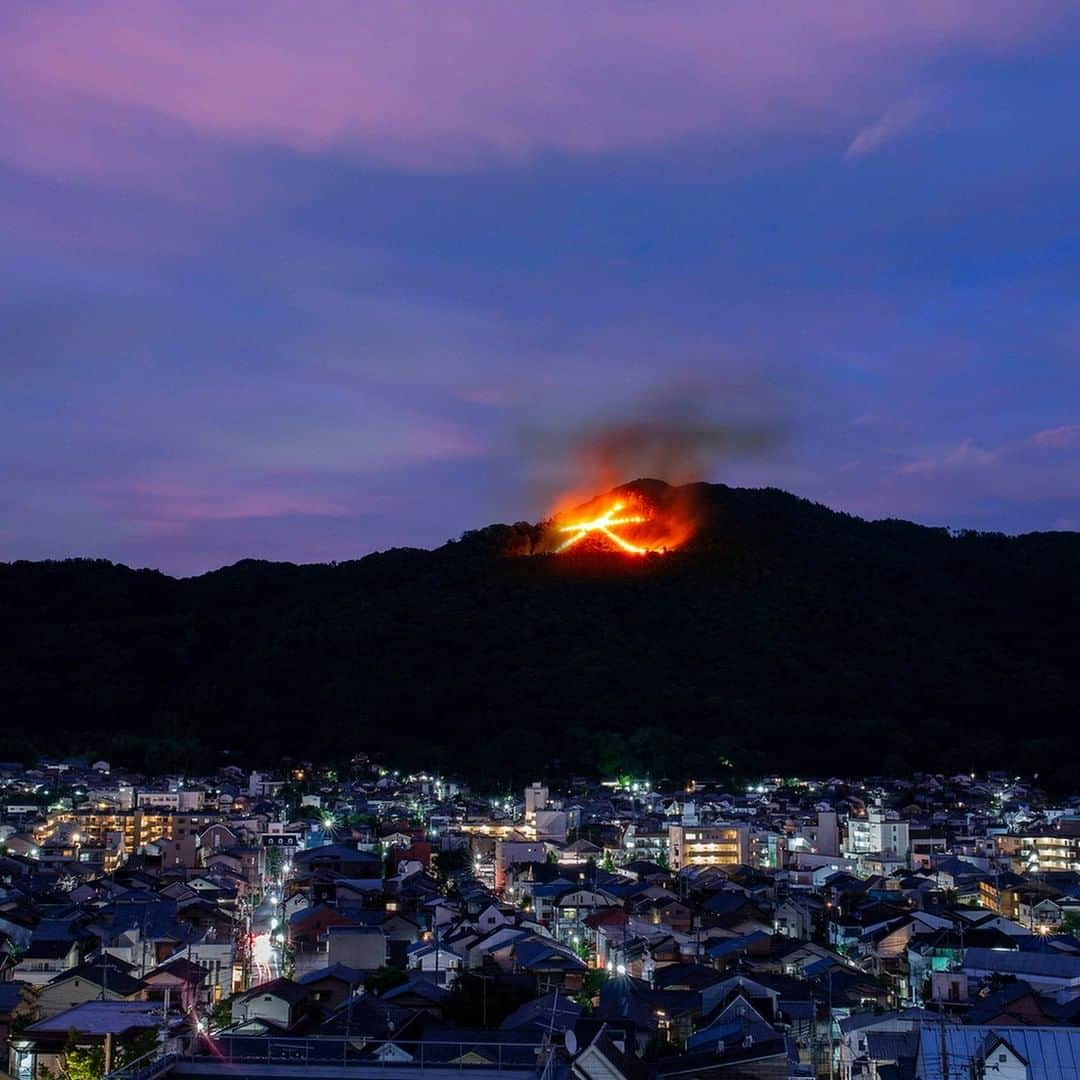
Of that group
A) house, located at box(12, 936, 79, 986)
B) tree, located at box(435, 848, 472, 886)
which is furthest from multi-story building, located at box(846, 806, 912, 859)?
house, located at box(12, 936, 79, 986)

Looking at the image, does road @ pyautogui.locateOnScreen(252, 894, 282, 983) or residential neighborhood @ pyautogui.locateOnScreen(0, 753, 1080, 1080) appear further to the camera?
road @ pyautogui.locateOnScreen(252, 894, 282, 983)

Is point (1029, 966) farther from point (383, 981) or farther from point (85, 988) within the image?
point (85, 988)

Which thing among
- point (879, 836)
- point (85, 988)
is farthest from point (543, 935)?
point (879, 836)

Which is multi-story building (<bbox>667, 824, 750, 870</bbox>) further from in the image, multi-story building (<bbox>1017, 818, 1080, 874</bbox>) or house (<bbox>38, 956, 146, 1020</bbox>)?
house (<bbox>38, 956, 146, 1020</bbox>)

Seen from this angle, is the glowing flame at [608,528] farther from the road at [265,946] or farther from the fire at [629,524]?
the road at [265,946]

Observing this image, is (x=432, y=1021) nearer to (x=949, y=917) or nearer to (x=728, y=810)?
(x=949, y=917)

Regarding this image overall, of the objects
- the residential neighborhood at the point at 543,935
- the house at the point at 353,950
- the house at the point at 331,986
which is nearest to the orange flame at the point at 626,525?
the residential neighborhood at the point at 543,935
